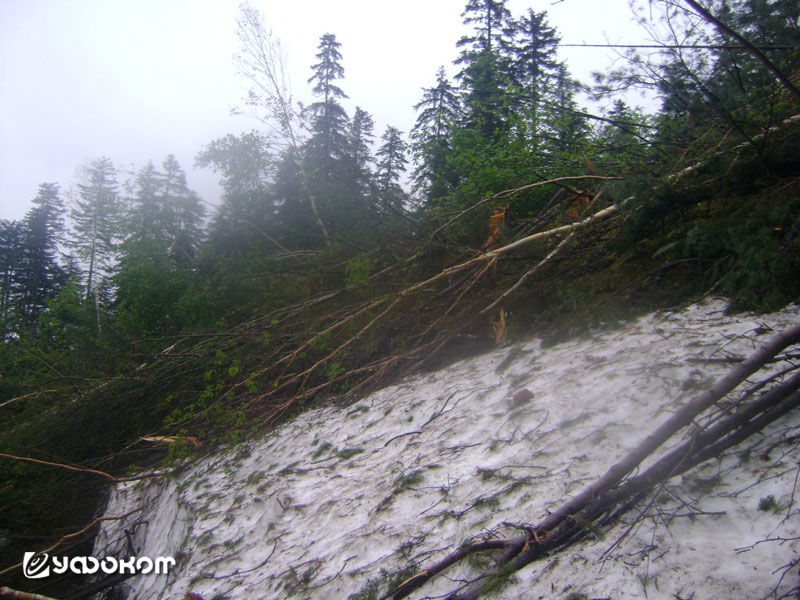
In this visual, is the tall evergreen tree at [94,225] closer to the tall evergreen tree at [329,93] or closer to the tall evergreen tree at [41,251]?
the tall evergreen tree at [41,251]

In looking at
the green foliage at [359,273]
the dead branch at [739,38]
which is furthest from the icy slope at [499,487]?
the green foliage at [359,273]

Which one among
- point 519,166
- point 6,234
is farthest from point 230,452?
point 6,234

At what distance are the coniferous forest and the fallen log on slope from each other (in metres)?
1.15

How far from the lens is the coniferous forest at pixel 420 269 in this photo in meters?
3.50

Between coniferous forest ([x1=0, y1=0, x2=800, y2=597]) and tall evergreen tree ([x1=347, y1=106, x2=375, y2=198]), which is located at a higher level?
tall evergreen tree ([x1=347, y1=106, x2=375, y2=198])

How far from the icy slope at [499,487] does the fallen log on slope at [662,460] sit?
2.5 inches

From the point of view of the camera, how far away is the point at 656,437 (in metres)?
1.88

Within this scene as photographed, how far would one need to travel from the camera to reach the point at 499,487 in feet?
7.91

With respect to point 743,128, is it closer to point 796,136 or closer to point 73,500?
point 796,136

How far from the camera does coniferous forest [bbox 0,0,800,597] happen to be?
3.50 meters

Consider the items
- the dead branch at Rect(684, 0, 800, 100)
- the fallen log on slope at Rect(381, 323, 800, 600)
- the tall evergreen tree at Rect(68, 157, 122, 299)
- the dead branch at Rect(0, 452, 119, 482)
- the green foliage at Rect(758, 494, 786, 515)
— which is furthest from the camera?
the tall evergreen tree at Rect(68, 157, 122, 299)

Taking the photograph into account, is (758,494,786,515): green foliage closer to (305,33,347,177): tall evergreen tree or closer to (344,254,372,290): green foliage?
(344,254,372,290): green foliage

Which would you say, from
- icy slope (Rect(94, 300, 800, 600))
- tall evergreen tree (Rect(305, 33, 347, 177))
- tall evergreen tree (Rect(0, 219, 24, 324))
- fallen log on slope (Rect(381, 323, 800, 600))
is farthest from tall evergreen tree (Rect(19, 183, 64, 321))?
fallen log on slope (Rect(381, 323, 800, 600))

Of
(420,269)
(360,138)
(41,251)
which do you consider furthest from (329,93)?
(41,251)
